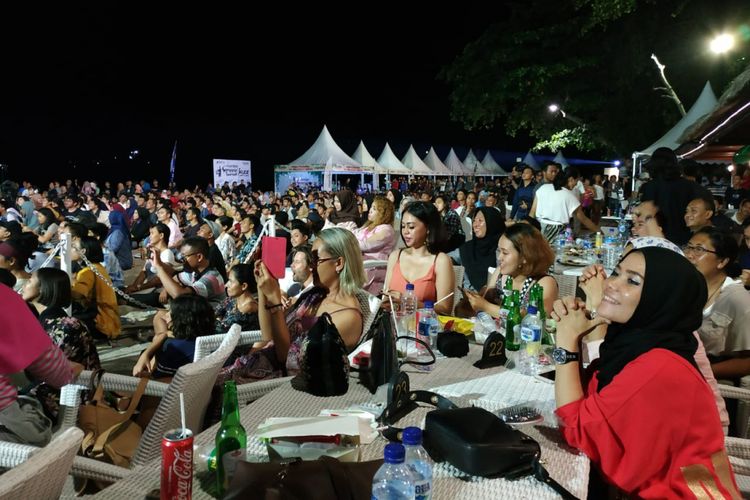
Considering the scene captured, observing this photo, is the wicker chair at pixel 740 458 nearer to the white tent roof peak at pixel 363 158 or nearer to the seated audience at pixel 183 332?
the seated audience at pixel 183 332

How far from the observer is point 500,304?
13.8 ft

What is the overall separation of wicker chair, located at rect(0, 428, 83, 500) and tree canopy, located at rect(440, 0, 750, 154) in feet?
56.6

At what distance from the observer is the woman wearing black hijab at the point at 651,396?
1.67 meters

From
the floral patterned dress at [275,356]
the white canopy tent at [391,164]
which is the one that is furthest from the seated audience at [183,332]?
the white canopy tent at [391,164]

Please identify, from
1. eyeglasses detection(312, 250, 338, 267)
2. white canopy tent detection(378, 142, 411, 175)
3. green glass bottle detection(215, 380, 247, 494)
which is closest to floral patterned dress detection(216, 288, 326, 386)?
eyeglasses detection(312, 250, 338, 267)

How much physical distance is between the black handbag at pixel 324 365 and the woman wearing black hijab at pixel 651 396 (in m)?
0.87

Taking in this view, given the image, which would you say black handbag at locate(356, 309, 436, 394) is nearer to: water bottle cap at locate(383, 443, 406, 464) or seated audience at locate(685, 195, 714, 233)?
water bottle cap at locate(383, 443, 406, 464)

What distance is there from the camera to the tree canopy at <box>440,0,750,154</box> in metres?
16.7

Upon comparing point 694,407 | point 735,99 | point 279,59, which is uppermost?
point 279,59

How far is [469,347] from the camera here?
3.04 m

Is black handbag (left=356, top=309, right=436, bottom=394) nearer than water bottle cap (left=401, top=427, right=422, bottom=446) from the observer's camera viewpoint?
No

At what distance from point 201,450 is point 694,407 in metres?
1.56

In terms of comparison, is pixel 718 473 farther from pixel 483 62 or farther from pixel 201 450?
pixel 483 62

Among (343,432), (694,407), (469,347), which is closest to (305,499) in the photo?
(343,432)
